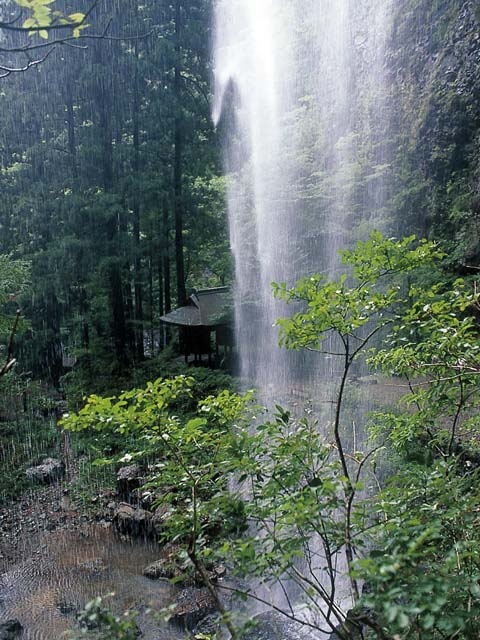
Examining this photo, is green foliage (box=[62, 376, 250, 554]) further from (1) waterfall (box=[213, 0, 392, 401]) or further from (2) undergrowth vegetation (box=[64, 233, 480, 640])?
(1) waterfall (box=[213, 0, 392, 401])

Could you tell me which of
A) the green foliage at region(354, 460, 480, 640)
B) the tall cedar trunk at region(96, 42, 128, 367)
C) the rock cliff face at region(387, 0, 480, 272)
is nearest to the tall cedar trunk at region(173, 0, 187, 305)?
→ the tall cedar trunk at region(96, 42, 128, 367)

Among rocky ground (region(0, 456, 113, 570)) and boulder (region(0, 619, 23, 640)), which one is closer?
boulder (region(0, 619, 23, 640))

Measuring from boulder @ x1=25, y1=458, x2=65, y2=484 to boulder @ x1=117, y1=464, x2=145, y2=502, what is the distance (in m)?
1.15

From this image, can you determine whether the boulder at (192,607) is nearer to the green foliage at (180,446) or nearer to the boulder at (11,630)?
the boulder at (11,630)

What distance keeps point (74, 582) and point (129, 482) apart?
84.0 inches

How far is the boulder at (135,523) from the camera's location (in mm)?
6379

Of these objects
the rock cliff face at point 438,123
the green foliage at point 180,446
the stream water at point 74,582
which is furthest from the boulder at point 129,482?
the rock cliff face at point 438,123

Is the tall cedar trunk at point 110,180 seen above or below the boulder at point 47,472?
above

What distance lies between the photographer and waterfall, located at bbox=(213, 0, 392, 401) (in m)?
10.3

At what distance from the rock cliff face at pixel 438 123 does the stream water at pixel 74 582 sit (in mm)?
6438

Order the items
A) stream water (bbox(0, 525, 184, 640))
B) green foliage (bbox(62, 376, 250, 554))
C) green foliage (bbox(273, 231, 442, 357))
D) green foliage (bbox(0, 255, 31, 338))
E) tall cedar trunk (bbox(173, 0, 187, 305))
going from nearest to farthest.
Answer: green foliage (bbox(62, 376, 250, 554)) → green foliage (bbox(273, 231, 442, 357)) → stream water (bbox(0, 525, 184, 640)) → green foliage (bbox(0, 255, 31, 338)) → tall cedar trunk (bbox(173, 0, 187, 305))

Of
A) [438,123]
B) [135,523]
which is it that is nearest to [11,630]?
[135,523]

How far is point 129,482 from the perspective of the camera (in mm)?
7488

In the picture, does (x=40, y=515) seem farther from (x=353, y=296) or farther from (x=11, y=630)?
(x=353, y=296)
